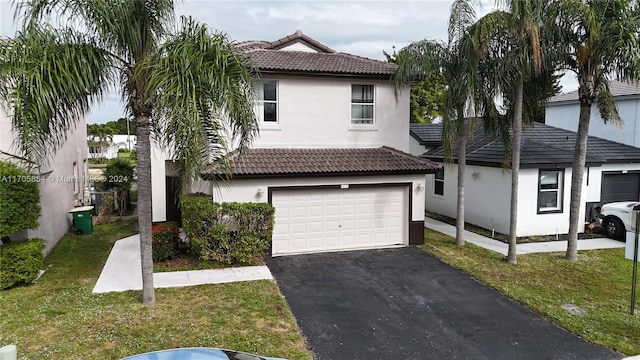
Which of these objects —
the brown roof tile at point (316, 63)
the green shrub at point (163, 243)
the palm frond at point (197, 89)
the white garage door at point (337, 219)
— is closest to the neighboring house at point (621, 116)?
the brown roof tile at point (316, 63)

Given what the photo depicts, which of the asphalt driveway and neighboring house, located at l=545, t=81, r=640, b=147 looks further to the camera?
neighboring house, located at l=545, t=81, r=640, b=147

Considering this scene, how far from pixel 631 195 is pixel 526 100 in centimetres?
770

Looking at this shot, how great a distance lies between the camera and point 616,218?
1455 cm

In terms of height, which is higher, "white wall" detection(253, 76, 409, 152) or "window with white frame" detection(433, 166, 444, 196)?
"white wall" detection(253, 76, 409, 152)

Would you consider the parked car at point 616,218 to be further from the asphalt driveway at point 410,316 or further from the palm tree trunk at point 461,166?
the asphalt driveway at point 410,316

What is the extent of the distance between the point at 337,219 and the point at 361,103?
431 centimetres

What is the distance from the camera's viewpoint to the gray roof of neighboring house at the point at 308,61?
1373 centimetres

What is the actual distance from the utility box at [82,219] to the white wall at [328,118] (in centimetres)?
666

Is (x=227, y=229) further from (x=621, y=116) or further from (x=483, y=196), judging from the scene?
(x=621, y=116)

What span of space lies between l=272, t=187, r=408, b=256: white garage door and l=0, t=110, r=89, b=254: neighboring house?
242 inches

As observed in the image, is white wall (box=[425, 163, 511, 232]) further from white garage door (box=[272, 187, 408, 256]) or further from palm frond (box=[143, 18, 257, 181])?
palm frond (box=[143, 18, 257, 181])

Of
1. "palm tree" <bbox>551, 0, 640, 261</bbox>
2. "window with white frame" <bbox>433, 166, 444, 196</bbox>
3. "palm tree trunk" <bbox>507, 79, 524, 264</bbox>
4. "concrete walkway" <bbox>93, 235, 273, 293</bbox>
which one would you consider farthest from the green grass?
"window with white frame" <bbox>433, 166, 444, 196</bbox>

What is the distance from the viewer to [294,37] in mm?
16422

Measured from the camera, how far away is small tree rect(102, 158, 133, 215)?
61.8 feet
